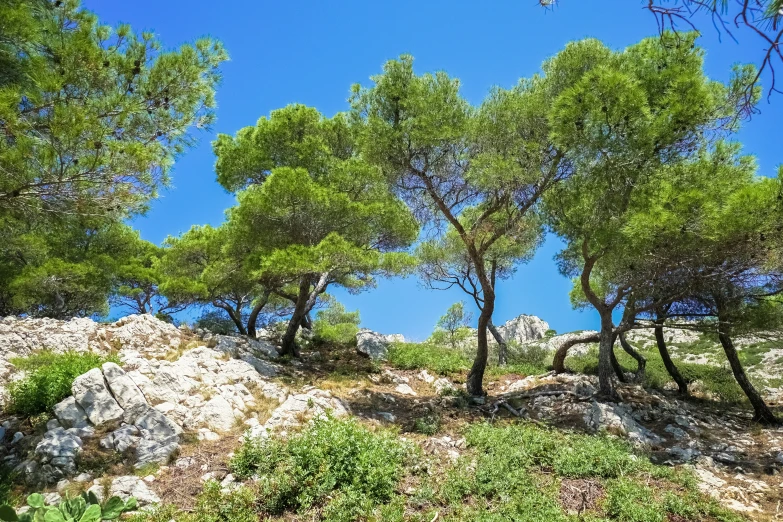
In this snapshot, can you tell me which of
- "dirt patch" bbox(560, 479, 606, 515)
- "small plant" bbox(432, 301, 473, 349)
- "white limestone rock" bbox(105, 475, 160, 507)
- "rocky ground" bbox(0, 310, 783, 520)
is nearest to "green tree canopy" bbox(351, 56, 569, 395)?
"rocky ground" bbox(0, 310, 783, 520)

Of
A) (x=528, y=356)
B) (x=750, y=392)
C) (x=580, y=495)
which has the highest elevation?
(x=528, y=356)

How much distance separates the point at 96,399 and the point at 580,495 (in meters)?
7.53

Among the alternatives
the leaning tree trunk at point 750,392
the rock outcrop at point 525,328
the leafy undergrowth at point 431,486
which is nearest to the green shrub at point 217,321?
the leafy undergrowth at point 431,486

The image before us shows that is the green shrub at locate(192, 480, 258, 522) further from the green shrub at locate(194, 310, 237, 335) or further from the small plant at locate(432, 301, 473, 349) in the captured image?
the small plant at locate(432, 301, 473, 349)

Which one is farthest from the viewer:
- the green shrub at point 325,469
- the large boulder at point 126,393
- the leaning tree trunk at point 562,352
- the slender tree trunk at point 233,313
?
the slender tree trunk at point 233,313

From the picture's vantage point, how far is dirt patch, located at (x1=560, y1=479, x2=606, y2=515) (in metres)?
6.03

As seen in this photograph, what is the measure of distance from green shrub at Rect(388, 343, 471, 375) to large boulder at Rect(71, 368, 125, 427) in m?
9.43

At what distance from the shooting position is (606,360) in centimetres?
1155

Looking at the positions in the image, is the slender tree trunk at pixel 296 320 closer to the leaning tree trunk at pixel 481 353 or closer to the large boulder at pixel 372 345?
the large boulder at pixel 372 345

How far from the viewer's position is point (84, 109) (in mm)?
6090

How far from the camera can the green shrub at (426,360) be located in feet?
49.8

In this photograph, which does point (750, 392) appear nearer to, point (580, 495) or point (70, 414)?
point (580, 495)

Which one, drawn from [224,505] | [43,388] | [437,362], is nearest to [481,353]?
[437,362]

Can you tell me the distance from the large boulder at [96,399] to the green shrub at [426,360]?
943 centimetres
